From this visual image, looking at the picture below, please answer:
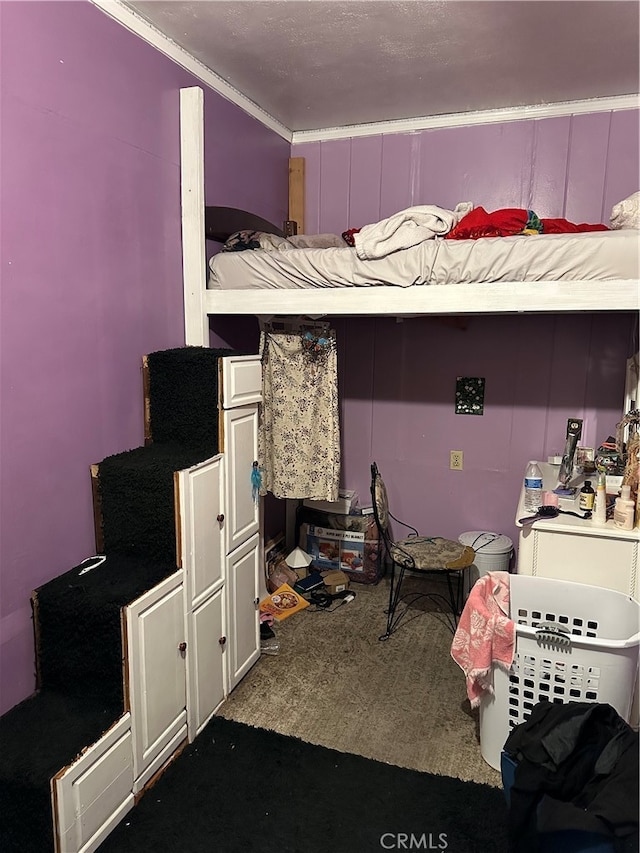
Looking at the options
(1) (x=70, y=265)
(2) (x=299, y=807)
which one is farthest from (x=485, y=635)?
(1) (x=70, y=265)

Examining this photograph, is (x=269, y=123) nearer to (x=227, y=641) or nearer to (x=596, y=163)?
(x=596, y=163)

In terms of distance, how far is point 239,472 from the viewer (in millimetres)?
2559

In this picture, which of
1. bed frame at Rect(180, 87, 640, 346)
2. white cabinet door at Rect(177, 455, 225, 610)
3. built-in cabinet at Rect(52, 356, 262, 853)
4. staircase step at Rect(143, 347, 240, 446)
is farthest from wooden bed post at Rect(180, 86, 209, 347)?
white cabinet door at Rect(177, 455, 225, 610)

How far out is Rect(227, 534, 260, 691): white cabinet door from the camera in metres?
2.58

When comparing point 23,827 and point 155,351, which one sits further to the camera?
point 155,351

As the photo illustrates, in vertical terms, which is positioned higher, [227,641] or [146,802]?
[227,641]

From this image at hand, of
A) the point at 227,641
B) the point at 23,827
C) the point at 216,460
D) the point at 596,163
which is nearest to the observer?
the point at 23,827

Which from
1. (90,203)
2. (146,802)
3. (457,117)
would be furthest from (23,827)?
(457,117)

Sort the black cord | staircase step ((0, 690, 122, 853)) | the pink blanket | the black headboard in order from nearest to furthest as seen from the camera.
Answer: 1. staircase step ((0, 690, 122, 853))
2. the pink blanket
3. the black headboard
4. the black cord

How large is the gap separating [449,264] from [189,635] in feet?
5.72

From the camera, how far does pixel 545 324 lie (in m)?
3.45

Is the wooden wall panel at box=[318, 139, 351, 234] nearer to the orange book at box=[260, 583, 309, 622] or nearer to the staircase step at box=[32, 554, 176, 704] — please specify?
the orange book at box=[260, 583, 309, 622]

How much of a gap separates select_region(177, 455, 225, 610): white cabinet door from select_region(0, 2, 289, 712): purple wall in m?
0.39

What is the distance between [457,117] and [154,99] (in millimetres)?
1791
